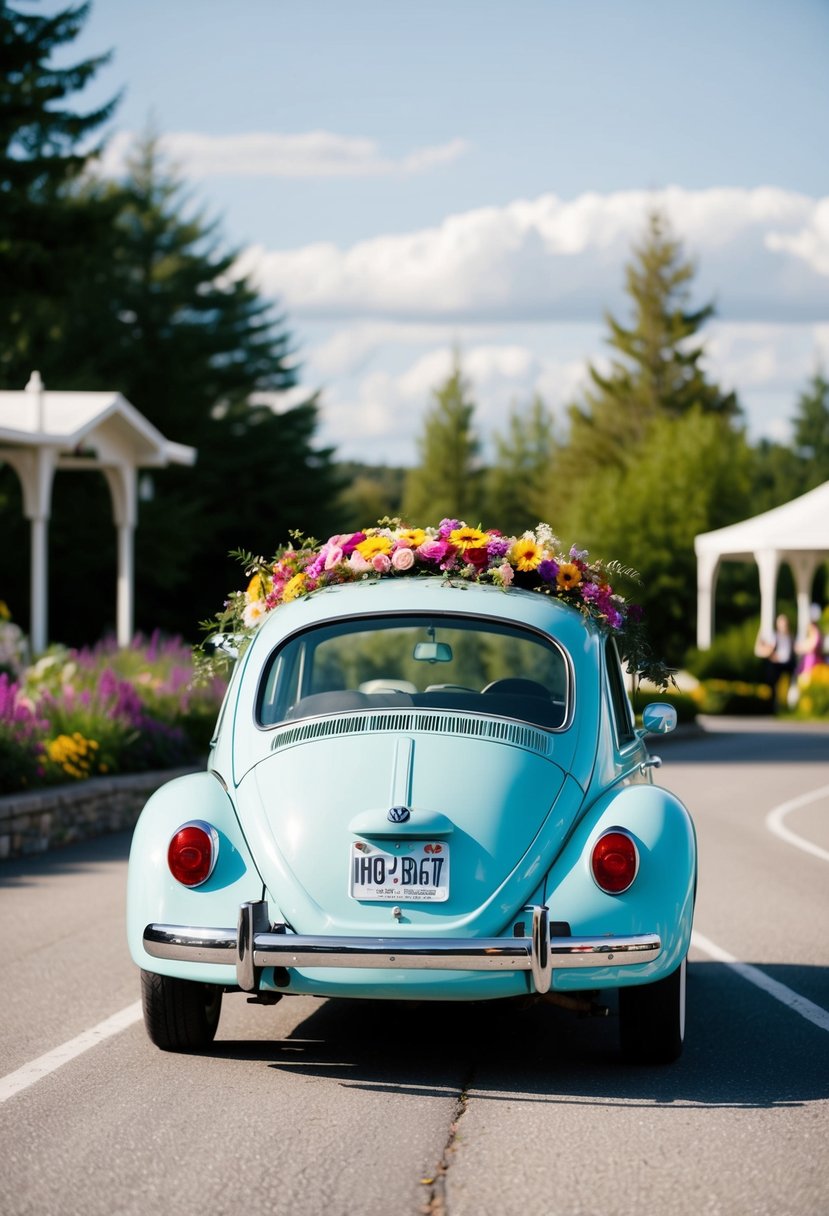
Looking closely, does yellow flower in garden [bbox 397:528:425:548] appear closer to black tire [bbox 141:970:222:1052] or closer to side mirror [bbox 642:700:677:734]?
side mirror [bbox 642:700:677:734]

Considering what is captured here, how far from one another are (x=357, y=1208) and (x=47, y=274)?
31.5m

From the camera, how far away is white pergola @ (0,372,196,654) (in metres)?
21.4

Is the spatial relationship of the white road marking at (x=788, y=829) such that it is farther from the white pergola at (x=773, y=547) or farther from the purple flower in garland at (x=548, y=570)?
the white pergola at (x=773, y=547)

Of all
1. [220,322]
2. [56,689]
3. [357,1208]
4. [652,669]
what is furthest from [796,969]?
[220,322]

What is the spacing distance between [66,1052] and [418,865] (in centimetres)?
160

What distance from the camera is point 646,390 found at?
254 feet

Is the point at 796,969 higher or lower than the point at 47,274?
lower

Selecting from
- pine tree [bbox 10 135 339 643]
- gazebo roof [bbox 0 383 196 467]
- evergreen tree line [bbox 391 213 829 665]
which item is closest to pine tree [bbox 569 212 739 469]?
evergreen tree line [bbox 391 213 829 665]

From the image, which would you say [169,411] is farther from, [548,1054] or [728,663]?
[548,1054]

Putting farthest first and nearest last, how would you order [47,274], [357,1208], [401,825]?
[47,274] → [401,825] → [357,1208]

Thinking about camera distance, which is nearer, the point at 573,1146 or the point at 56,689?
the point at 573,1146

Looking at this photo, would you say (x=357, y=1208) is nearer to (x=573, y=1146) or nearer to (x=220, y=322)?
(x=573, y=1146)

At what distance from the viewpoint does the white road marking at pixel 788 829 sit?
12.9 meters

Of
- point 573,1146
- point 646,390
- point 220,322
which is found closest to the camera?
point 573,1146
